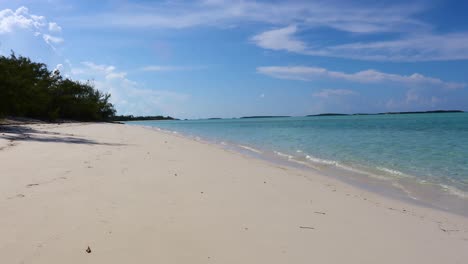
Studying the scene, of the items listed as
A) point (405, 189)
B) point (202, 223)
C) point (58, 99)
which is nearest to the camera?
point (202, 223)

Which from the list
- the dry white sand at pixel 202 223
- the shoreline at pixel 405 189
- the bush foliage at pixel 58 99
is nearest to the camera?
the dry white sand at pixel 202 223

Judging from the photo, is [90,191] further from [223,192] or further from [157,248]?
[157,248]

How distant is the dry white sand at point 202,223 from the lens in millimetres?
3707

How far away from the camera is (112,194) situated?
19.9 ft

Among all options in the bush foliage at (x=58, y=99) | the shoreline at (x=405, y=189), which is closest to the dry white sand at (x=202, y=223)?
the shoreline at (x=405, y=189)

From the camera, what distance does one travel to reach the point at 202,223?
4.75m

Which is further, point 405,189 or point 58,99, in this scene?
point 58,99

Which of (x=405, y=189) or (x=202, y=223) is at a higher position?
(x=202, y=223)

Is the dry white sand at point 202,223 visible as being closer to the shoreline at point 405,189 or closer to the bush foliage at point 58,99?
the shoreline at point 405,189

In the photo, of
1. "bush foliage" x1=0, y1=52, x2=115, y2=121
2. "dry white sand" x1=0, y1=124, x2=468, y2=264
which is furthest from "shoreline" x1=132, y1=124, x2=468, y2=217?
"bush foliage" x1=0, y1=52, x2=115, y2=121

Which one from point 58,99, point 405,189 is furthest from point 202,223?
Result: point 58,99

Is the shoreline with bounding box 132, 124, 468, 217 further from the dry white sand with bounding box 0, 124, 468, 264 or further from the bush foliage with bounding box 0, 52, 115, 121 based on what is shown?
the bush foliage with bounding box 0, 52, 115, 121

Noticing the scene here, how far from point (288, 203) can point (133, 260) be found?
3353 millimetres

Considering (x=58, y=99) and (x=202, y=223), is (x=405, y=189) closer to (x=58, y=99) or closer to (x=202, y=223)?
(x=202, y=223)
